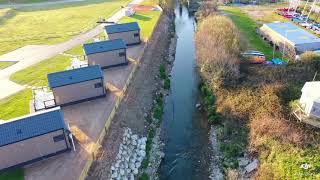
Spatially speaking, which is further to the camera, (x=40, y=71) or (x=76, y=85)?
(x=40, y=71)

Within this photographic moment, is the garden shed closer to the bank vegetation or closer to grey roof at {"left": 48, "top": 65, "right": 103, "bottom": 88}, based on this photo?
the bank vegetation

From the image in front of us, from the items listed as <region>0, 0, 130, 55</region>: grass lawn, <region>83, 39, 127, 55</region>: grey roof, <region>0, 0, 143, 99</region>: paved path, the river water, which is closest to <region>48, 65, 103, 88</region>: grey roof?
<region>83, 39, 127, 55</region>: grey roof

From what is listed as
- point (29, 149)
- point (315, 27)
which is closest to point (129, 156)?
point (29, 149)

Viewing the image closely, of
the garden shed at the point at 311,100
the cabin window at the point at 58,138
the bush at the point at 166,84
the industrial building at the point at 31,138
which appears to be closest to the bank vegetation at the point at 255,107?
the garden shed at the point at 311,100

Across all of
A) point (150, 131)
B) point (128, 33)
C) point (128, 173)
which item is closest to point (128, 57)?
point (128, 33)

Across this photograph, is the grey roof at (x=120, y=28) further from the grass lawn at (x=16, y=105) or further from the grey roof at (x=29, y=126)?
the grey roof at (x=29, y=126)

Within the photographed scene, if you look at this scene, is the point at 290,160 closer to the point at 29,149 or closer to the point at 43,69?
the point at 29,149

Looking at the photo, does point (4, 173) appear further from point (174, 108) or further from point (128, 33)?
point (128, 33)
